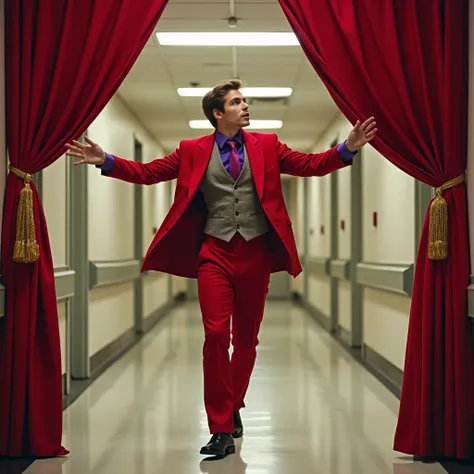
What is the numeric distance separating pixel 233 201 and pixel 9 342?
123cm

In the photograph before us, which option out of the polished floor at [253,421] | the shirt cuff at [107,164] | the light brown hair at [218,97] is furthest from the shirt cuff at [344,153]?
the polished floor at [253,421]

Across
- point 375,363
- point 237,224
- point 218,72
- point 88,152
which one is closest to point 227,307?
point 237,224

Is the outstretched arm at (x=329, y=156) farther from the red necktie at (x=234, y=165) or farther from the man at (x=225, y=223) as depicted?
the red necktie at (x=234, y=165)

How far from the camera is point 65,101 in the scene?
12.2 ft

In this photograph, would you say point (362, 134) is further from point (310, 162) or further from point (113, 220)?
point (113, 220)

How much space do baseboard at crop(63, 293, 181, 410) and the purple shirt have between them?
6.82 feet

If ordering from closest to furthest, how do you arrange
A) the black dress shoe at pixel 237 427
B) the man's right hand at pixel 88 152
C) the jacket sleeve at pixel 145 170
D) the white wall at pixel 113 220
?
the man's right hand at pixel 88 152 → the jacket sleeve at pixel 145 170 → the black dress shoe at pixel 237 427 → the white wall at pixel 113 220

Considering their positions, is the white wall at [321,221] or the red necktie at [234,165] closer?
the red necktie at [234,165]

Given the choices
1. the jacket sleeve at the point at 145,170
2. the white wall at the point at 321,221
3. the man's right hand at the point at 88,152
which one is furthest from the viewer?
the white wall at the point at 321,221

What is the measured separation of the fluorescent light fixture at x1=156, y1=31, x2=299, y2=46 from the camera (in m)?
6.23

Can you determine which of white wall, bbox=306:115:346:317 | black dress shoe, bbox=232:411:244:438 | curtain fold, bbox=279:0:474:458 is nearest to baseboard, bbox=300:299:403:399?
white wall, bbox=306:115:346:317

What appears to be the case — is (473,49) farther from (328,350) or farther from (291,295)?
(291,295)

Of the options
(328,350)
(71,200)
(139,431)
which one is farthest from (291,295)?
(139,431)

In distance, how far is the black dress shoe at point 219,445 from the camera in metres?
3.69
